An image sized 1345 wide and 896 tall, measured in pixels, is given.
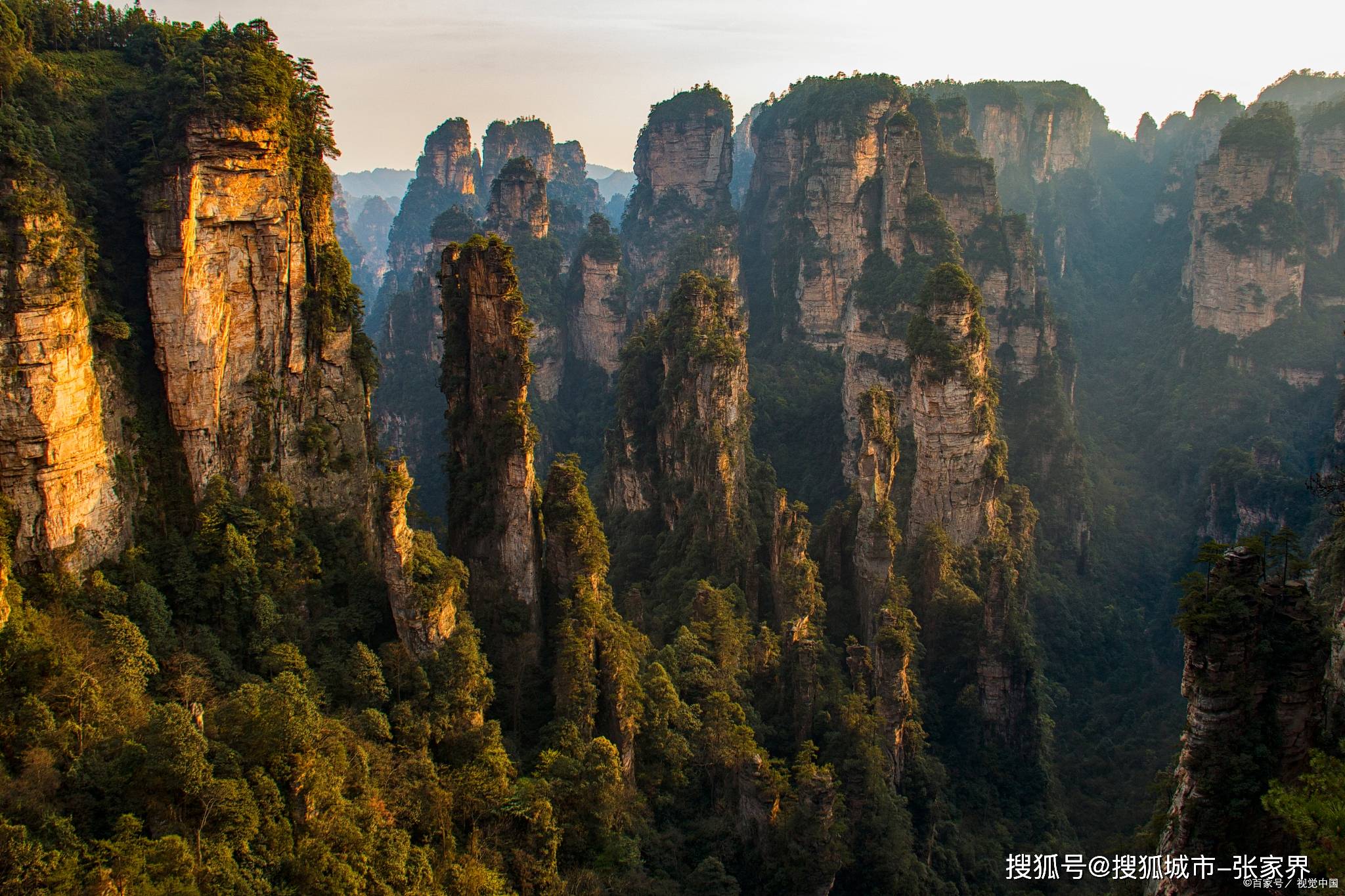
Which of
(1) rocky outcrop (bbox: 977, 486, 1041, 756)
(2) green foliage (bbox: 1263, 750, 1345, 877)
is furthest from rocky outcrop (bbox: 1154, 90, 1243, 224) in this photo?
(2) green foliage (bbox: 1263, 750, 1345, 877)

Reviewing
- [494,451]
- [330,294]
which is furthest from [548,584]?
[330,294]

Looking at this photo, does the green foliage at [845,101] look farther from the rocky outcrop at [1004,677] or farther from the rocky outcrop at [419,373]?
the rocky outcrop at [1004,677]

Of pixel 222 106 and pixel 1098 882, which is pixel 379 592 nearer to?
pixel 222 106

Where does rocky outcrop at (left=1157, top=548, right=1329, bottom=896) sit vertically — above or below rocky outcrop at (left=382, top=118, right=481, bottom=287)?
below

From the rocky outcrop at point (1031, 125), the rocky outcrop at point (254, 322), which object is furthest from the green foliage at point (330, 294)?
the rocky outcrop at point (1031, 125)

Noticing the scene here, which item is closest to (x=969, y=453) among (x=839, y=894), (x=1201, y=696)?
(x=839, y=894)

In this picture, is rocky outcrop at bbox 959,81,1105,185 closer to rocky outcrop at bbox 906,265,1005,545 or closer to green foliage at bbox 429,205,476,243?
green foliage at bbox 429,205,476,243
